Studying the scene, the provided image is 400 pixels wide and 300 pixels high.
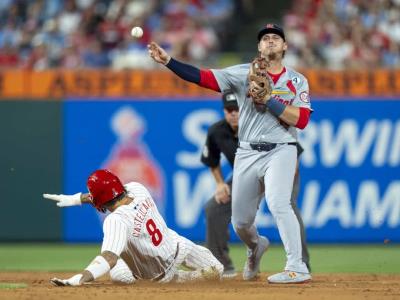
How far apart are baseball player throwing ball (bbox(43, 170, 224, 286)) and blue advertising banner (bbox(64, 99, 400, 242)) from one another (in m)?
5.20

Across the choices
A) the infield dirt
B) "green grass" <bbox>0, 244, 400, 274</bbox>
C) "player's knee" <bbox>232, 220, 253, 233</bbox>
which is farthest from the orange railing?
"player's knee" <bbox>232, 220, 253, 233</bbox>

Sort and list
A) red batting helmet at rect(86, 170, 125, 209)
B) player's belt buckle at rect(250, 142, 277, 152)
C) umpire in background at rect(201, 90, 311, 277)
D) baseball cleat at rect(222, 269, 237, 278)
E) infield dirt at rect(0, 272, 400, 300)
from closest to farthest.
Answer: infield dirt at rect(0, 272, 400, 300) < red batting helmet at rect(86, 170, 125, 209) < player's belt buckle at rect(250, 142, 277, 152) < baseball cleat at rect(222, 269, 237, 278) < umpire in background at rect(201, 90, 311, 277)

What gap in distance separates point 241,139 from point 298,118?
1.87 feet

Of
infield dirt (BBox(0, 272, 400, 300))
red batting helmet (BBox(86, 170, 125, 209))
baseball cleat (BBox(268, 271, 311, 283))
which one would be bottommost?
infield dirt (BBox(0, 272, 400, 300))

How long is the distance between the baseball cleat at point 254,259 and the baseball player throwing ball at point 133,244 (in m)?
0.59

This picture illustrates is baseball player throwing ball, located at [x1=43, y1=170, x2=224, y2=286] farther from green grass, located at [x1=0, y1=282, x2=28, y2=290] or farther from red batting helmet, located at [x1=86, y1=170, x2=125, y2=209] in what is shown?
green grass, located at [x1=0, y1=282, x2=28, y2=290]

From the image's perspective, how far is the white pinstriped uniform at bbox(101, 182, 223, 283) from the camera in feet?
23.9

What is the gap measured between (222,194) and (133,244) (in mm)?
2081

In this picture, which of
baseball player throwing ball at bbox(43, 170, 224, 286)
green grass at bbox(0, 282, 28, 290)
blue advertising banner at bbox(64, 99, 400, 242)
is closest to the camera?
baseball player throwing ball at bbox(43, 170, 224, 286)

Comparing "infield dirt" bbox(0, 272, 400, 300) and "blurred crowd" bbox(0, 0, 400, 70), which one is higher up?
"blurred crowd" bbox(0, 0, 400, 70)

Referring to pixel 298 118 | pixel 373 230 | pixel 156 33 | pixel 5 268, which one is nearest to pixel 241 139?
pixel 298 118

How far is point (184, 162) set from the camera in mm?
13461

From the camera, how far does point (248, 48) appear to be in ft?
53.5

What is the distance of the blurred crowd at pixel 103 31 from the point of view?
15148mm
